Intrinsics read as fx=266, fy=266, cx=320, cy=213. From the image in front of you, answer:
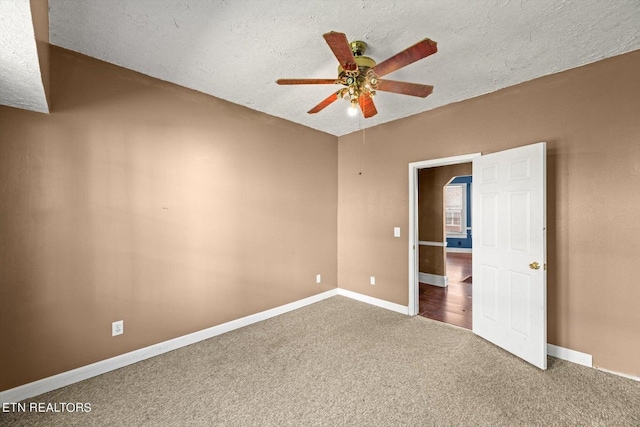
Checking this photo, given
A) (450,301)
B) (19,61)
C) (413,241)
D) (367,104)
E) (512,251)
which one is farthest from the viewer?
(450,301)

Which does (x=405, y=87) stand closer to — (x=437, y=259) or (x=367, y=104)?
(x=367, y=104)

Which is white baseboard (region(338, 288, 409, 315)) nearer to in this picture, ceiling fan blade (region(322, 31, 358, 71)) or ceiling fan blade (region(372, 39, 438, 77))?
ceiling fan blade (region(372, 39, 438, 77))

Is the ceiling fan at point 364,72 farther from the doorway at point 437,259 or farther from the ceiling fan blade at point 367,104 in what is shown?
the doorway at point 437,259

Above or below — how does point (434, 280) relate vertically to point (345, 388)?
above

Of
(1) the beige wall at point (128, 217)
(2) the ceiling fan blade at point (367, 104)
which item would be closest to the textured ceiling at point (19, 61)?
(1) the beige wall at point (128, 217)

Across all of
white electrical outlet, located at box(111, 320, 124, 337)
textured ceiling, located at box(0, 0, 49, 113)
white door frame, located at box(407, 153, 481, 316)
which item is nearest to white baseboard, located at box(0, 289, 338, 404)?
white electrical outlet, located at box(111, 320, 124, 337)

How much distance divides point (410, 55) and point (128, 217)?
2.69m

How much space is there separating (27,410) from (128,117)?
7.85 feet

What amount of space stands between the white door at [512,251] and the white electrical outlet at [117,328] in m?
3.61

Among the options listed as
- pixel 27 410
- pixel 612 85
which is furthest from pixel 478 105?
pixel 27 410

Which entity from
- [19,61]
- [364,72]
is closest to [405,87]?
[364,72]

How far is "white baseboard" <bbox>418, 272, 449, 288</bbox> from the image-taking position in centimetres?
504

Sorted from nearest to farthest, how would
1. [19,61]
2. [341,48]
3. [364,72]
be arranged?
1. [19,61]
2. [341,48]
3. [364,72]

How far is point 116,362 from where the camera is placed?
2.38 m
